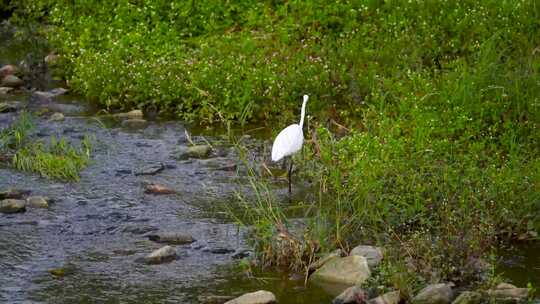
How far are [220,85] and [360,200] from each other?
301 cm

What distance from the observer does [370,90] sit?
10008 millimetres

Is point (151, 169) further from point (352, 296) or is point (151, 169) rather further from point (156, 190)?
point (352, 296)

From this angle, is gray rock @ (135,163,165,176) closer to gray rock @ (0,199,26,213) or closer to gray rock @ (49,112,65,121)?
gray rock @ (0,199,26,213)

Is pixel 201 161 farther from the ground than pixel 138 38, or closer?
closer

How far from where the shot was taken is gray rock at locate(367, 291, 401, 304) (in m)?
6.31

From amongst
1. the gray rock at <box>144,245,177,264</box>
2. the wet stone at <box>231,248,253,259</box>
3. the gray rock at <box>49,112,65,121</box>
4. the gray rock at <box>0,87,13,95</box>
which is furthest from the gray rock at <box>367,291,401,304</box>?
the gray rock at <box>0,87,13,95</box>

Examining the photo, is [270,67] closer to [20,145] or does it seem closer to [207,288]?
[20,145]

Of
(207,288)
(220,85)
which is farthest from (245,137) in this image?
(207,288)

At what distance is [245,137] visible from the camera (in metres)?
9.88

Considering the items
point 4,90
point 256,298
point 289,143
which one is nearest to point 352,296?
point 256,298

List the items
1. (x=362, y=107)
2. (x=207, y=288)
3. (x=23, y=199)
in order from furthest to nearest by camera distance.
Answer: (x=362, y=107) < (x=23, y=199) < (x=207, y=288)

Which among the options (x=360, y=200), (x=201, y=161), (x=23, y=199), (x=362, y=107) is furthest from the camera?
(x=362, y=107)

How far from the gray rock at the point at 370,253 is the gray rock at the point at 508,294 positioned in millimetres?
747

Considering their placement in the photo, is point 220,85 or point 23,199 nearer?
point 23,199
